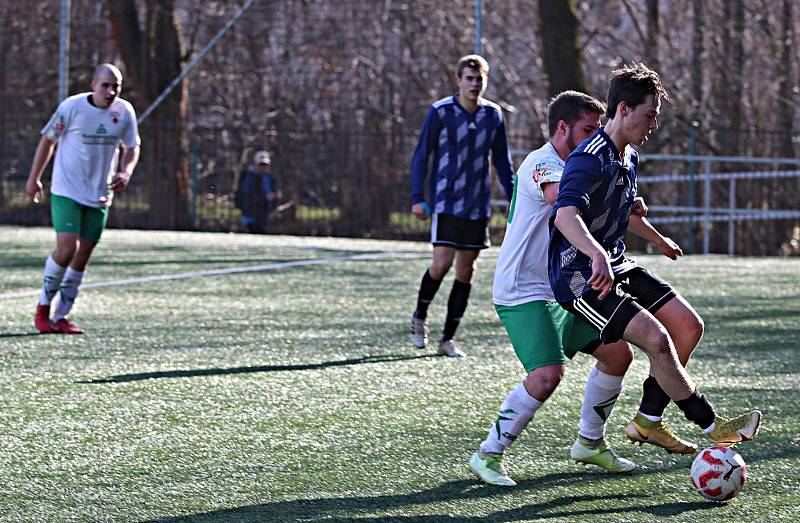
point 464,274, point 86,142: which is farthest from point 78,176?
point 464,274

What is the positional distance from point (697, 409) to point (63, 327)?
5452 mm

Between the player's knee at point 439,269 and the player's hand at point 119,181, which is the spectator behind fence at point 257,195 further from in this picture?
the player's knee at point 439,269

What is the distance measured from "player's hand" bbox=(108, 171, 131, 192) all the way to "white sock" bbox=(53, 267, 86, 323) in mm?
661

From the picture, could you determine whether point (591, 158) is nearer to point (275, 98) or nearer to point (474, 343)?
point (474, 343)

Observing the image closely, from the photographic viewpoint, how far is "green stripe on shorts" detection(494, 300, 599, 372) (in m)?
5.10

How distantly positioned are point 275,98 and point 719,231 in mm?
7903

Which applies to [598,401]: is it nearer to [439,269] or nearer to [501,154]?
[439,269]

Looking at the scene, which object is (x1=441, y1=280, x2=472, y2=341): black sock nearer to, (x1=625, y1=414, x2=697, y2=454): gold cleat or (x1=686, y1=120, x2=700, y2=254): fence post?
(x1=625, y1=414, x2=697, y2=454): gold cleat

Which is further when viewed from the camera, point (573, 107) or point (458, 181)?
point (458, 181)

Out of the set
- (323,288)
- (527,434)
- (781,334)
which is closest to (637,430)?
(527,434)

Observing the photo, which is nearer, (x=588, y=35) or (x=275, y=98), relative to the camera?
(x=275, y=98)

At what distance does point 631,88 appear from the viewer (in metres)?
4.85

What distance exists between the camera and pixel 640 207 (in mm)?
5535

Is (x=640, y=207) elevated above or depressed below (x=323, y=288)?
above
